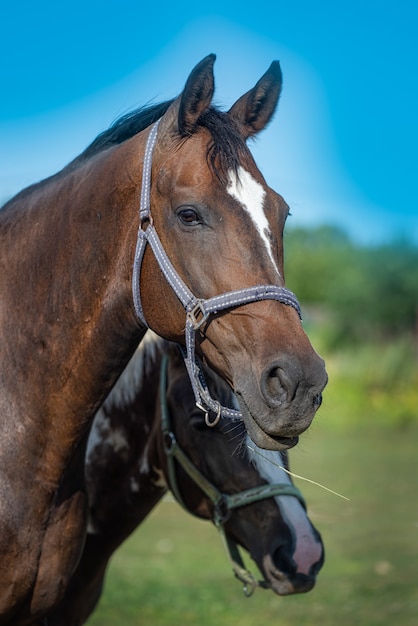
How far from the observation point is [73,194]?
2.94m

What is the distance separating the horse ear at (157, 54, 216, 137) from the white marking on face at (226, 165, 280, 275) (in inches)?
10.0

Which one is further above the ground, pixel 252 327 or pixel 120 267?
pixel 120 267

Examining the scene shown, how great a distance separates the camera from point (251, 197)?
8.21 ft

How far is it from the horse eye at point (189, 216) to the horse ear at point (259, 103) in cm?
48

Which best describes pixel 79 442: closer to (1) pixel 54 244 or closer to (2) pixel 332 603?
(1) pixel 54 244

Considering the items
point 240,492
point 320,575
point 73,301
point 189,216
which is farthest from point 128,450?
point 320,575

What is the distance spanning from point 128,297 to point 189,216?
42 cm

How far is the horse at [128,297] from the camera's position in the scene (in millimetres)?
2381

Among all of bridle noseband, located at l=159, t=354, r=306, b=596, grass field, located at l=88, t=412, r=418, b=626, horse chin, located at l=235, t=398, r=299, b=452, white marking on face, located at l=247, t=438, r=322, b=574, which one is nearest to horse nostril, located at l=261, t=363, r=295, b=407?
horse chin, located at l=235, t=398, r=299, b=452

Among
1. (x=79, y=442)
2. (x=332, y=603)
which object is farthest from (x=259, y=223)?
(x=332, y=603)

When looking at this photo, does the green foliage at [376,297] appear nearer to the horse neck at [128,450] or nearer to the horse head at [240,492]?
the horse neck at [128,450]

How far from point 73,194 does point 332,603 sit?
5.33m

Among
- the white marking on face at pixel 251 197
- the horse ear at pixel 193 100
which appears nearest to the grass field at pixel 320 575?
the white marking on face at pixel 251 197

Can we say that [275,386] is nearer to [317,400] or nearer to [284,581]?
[317,400]
